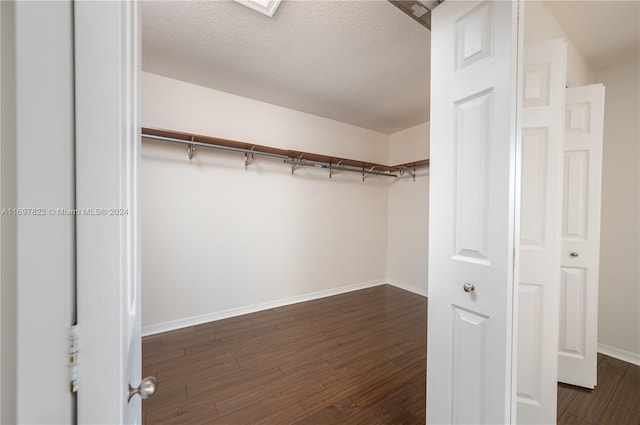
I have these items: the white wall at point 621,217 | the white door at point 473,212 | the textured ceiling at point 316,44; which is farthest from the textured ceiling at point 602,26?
the white door at point 473,212

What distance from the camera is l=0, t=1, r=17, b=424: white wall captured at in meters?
0.31

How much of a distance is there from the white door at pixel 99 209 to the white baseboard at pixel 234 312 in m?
2.56

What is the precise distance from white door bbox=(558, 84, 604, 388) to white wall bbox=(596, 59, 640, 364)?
74 centimetres

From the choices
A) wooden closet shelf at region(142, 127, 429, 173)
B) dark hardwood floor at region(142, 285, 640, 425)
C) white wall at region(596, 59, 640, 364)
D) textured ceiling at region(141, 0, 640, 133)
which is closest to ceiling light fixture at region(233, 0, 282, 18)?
textured ceiling at region(141, 0, 640, 133)

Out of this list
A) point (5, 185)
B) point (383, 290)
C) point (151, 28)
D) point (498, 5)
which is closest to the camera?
point (5, 185)

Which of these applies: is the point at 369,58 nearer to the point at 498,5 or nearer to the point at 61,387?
the point at 498,5

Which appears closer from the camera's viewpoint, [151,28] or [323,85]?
[151,28]

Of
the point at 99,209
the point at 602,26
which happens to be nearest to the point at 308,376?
the point at 99,209

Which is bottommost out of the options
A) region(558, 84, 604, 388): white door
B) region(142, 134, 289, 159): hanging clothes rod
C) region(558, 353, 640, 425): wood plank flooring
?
region(558, 353, 640, 425): wood plank flooring

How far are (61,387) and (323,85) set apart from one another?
280 cm

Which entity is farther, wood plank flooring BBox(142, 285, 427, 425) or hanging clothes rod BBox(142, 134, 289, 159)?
hanging clothes rod BBox(142, 134, 289, 159)

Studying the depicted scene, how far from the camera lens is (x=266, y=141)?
3.01m

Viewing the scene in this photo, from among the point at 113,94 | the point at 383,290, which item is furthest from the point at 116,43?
the point at 383,290

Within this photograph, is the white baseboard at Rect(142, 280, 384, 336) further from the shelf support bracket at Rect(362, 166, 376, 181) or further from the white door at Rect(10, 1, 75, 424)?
the white door at Rect(10, 1, 75, 424)
